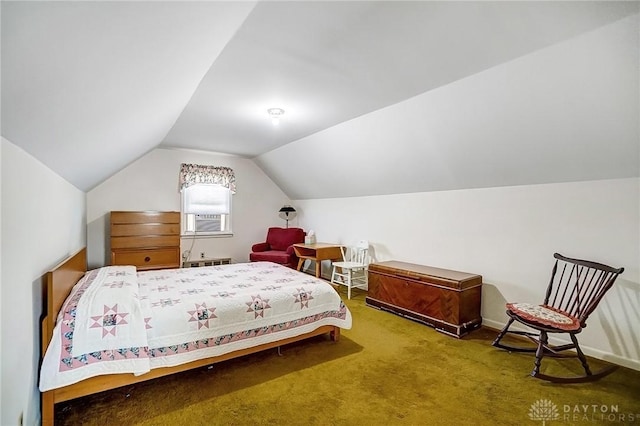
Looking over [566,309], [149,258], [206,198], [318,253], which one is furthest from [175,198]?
[566,309]

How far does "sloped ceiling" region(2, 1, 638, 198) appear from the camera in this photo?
0.97 m

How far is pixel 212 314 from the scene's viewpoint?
2.38 metres

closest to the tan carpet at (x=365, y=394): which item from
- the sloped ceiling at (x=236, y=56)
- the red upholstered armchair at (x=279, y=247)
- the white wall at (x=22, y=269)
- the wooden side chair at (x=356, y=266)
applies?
the white wall at (x=22, y=269)

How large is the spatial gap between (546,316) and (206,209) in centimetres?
522

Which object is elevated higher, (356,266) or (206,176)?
(206,176)

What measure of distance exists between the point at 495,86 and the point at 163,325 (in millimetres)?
3068

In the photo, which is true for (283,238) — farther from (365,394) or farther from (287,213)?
(365,394)

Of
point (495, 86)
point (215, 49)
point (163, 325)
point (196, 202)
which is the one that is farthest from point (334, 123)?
point (196, 202)

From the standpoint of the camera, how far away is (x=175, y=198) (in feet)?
17.8

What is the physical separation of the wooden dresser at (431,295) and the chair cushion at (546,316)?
58cm

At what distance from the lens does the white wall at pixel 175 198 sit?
4.82m

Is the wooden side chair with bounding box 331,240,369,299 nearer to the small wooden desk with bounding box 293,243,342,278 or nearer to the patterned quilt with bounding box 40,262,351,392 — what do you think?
the small wooden desk with bounding box 293,243,342,278

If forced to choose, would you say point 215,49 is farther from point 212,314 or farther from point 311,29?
point 212,314

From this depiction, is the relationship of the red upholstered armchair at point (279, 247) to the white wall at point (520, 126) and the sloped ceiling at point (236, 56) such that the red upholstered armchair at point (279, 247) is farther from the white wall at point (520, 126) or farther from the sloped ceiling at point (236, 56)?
the sloped ceiling at point (236, 56)
